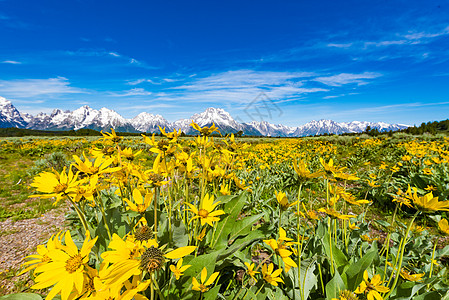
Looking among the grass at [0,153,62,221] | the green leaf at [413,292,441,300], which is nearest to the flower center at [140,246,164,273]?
the green leaf at [413,292,441,300]

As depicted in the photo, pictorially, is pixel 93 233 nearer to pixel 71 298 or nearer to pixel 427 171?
pixel 71 298

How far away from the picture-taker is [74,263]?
86 cm

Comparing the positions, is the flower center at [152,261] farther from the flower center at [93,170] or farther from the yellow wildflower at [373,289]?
the yellow wildflower at [373,289]

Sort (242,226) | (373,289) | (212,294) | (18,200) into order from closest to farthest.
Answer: (373,289) < (212,294) < (242,226) < (18,200)

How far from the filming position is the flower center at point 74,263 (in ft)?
2.82

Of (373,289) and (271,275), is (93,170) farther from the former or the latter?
(373,289)

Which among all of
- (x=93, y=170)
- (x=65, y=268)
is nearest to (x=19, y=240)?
(x=93, y=170)

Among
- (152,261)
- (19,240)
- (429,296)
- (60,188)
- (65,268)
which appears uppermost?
(60,188)

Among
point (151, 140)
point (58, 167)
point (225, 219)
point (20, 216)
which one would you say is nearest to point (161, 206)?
point (225, 219)

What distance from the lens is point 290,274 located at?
1496mm

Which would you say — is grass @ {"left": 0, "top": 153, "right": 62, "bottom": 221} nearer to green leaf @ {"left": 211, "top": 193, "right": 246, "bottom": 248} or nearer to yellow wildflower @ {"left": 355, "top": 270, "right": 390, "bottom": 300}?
green leaf @ {"left": 211, "top": 193, "right": 246, "bottom": 248}

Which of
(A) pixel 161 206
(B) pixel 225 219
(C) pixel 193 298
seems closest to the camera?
(C) pixel 193 298

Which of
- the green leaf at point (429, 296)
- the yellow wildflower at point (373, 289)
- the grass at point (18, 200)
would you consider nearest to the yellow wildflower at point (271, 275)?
the yellow wildflower at point (373, 289)

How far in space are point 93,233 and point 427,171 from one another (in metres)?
5.74
